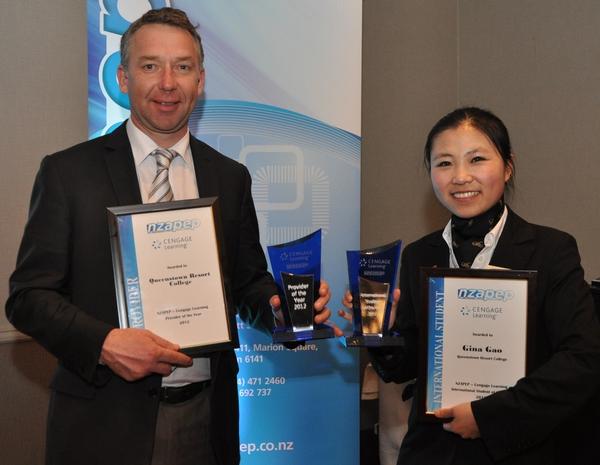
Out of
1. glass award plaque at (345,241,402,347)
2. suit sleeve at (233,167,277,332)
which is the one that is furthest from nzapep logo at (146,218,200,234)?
glass award plaque at (345,241,402,347)

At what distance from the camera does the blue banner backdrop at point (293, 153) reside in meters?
3.29

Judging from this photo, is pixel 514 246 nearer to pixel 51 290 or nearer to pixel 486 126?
pixel 486 126

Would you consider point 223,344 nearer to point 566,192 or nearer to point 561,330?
point 561,330

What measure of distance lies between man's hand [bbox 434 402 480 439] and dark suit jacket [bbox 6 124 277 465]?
0.73m

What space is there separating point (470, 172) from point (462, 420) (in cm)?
71

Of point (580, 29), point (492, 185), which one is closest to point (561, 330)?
point (492, 185)

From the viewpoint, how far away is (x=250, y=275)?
2.29 metres

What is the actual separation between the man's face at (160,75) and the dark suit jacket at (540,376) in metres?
1.01

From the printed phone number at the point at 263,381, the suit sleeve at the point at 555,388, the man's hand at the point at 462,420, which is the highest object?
the suit sleeve at the point at 555,388

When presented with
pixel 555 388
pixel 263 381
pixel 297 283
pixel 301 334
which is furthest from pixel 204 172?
pixel 263 381

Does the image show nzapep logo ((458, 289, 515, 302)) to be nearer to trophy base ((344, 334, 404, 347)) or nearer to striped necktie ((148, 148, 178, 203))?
trophy base ((344, 334, 404, 347))

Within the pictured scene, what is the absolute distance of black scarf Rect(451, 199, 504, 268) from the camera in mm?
1882

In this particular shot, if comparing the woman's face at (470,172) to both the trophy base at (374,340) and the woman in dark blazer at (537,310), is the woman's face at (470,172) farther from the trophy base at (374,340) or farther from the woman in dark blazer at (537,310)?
the trophy base at (374,340)

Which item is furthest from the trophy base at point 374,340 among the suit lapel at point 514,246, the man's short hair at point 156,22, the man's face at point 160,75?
the man's short hair at point 156,22
